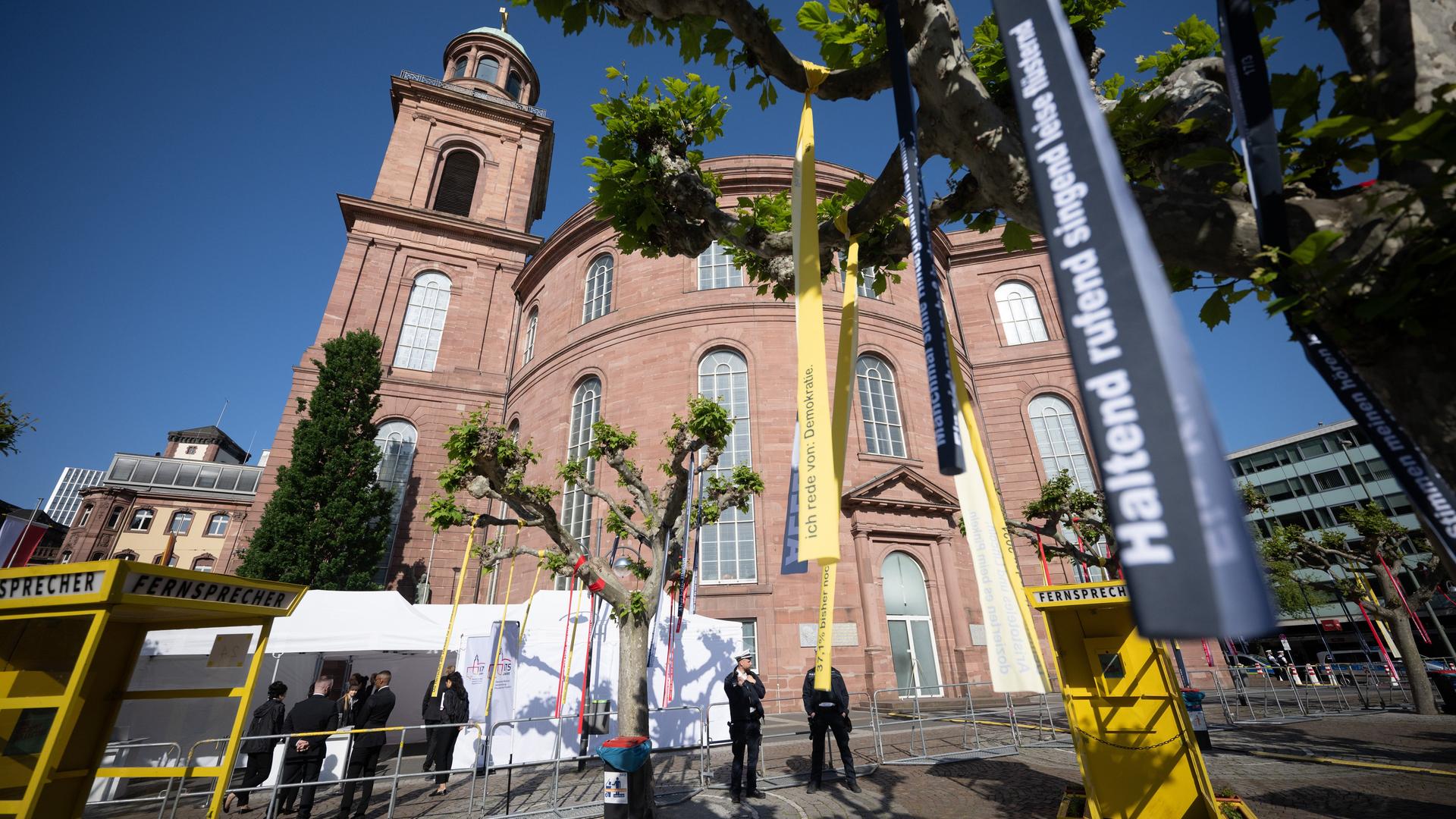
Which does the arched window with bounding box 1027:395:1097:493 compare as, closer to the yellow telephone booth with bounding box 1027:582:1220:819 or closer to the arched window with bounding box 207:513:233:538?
the yellow telephone booth with bounding box 1027:582:1220:819

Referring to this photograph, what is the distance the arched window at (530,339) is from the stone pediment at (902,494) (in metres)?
14.4

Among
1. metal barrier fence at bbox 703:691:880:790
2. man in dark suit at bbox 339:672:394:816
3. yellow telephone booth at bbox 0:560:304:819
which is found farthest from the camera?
metal barrier fence at bbox 703:691:880:790

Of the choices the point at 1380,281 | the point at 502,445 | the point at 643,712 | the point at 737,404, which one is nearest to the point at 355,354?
the point at 737,404

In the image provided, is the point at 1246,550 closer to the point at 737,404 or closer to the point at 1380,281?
the point at 1380,281

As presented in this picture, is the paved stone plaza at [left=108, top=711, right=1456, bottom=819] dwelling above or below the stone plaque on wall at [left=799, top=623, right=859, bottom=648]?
below

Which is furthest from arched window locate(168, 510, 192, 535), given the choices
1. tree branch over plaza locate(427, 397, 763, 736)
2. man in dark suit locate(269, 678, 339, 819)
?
man in dark suit locate(269, 678, 339, 819)

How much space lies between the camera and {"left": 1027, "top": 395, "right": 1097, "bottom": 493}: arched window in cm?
2100

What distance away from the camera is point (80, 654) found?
3643 millimetres

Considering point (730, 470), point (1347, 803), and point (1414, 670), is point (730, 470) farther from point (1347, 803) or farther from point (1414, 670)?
point (1414, 670)

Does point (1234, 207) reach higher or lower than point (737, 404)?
lower

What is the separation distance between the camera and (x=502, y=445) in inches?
351

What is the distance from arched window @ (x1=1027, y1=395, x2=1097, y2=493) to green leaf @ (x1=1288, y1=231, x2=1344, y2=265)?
21168 millimetres

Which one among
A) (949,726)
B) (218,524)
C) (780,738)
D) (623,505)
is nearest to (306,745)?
(623,505)

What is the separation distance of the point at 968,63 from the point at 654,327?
16068 mm
